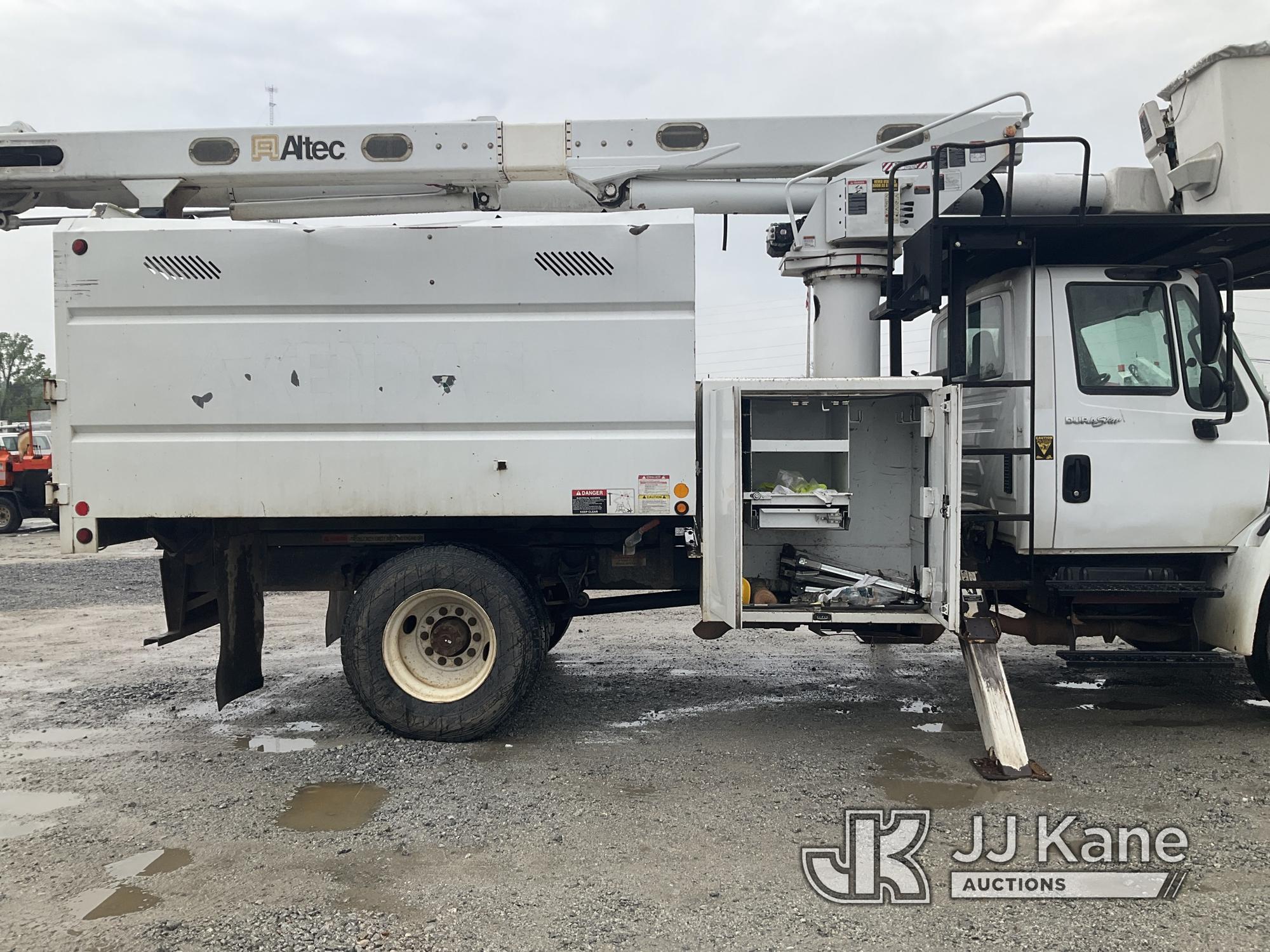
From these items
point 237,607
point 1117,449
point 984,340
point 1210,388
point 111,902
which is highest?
point 984,340

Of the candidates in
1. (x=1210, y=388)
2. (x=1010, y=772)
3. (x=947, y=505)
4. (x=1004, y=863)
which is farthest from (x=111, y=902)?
(x=1210, y=388)

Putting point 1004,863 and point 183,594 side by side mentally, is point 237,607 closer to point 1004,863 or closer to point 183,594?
point 183,594

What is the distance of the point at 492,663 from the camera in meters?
4.82

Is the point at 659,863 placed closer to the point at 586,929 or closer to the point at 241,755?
the point at 586,929

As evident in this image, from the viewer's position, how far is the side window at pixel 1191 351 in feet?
15.8

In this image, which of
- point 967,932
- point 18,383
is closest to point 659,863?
point 967,932

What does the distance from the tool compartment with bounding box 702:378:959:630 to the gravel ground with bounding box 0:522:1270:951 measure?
2.64 ft

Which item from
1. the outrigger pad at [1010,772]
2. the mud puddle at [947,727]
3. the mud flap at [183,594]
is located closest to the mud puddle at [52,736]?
the mud flap at [183,594]

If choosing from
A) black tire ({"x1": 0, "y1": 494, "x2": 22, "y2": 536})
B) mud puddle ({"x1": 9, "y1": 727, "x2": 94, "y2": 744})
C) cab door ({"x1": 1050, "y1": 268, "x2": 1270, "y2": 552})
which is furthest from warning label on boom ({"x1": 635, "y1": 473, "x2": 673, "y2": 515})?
black tire ({"x1": 0, "y1": 494, "x2": 22, "y2": 536})

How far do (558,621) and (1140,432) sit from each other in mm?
3587

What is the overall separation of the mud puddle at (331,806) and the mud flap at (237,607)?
3.69ft

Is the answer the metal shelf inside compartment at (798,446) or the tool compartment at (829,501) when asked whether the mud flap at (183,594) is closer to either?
the tool compartment at (829,501)

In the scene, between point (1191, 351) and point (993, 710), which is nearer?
point (993, 710)

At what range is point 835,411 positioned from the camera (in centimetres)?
520
